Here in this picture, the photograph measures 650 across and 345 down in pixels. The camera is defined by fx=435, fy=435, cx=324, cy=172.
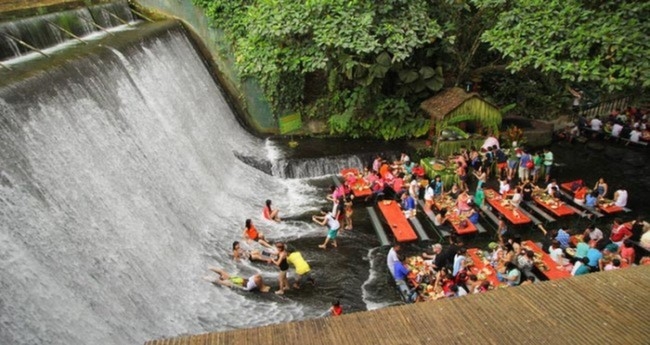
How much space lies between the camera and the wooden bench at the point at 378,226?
12.3 metres

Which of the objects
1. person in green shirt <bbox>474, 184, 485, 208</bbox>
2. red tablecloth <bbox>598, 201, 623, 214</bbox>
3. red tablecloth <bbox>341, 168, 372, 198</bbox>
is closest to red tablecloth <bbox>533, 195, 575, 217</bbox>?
red tablecloth <bbox>598, 201, 623, 214</bbox>

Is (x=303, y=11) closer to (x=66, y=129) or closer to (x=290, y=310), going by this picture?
(x=66, y=129)

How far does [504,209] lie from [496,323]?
8.96 metres

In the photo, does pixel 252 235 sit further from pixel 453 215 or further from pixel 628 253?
pixel 628 253

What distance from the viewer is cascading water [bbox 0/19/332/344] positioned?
7.16m

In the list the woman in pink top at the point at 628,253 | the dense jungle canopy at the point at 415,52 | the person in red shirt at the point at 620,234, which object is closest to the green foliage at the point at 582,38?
the dense jungle canopy at the point at 415,52

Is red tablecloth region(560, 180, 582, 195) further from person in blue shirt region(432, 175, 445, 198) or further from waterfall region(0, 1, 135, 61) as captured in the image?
waterfall region(0, 1, 135, 61)

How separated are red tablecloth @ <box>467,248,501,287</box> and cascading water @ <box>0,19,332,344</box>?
412 centimetres

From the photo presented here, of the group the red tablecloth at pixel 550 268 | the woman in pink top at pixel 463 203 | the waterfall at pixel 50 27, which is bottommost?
the red tablecloth at pixel 550 268

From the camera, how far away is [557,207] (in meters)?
13.1

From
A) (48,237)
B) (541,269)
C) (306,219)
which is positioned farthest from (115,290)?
(541,269)

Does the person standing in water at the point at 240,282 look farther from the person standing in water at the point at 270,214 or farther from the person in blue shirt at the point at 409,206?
the person in blue shirt at the point at 409,206

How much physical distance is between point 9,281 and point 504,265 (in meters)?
9.67

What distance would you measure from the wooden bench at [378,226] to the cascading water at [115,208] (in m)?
1.74
